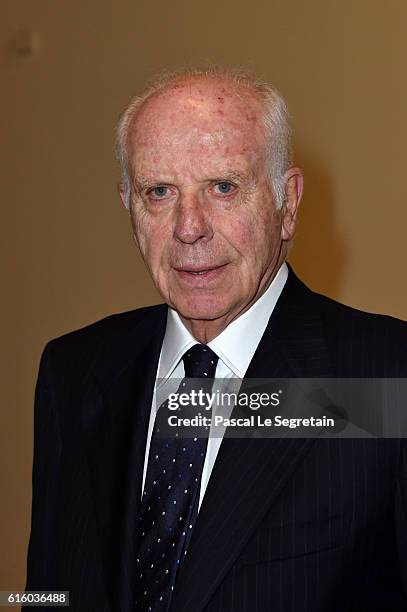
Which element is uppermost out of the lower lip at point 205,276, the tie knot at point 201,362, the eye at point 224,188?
the eye at point 224,188

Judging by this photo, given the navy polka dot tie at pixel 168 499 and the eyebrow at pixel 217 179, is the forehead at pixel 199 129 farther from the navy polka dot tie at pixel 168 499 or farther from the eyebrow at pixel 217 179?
the navy polka dot tie at pixel 168 499

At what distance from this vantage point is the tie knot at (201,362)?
1354 mm

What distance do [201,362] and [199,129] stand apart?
1.06ft

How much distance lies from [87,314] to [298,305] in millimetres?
1458

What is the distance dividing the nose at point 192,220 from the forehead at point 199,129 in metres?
0.04

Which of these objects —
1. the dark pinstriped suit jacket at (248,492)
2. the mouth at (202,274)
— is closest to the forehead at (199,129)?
the mouth at (202,274)

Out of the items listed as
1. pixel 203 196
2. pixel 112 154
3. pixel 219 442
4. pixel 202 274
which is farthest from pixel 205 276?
pixel 112 154

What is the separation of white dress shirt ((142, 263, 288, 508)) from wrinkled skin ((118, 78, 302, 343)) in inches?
1.2

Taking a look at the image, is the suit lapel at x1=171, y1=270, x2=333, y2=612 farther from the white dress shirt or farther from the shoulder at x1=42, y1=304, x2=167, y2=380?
the shoulder at x1=42, y1=304, x2=167, y2=380

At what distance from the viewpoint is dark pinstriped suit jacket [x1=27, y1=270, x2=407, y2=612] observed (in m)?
1.19

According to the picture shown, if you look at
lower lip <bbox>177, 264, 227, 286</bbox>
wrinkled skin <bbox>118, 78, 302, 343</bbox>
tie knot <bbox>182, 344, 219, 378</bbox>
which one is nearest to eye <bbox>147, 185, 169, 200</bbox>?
wrinkled skin <bbox>118, 78, 302, 343</bbox>

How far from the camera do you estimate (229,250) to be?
4.23ft

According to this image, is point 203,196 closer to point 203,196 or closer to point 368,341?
point 203,196

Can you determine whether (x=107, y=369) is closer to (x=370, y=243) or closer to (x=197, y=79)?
(x=197, y=79)
